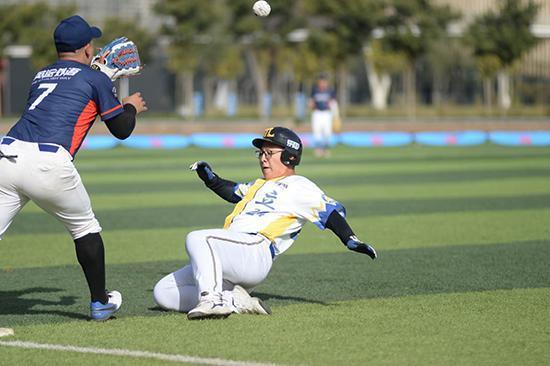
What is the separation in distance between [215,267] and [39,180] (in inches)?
51.5

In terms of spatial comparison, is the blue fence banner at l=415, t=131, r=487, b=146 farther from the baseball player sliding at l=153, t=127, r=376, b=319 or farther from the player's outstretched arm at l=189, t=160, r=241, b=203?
the baseball player sliding at l=153, t=127, r=376, b=319

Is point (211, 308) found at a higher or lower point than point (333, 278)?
higher

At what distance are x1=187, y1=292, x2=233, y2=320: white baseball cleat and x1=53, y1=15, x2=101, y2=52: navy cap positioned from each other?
1903mm

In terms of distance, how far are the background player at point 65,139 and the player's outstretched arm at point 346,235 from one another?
1.57 metres

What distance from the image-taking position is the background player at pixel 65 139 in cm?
716

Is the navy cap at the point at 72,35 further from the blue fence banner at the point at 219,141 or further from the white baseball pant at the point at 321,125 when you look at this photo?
the blue fence banner at the point at 219,141

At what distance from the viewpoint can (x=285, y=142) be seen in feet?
26.2

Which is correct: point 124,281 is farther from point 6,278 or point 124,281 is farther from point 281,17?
point 281,17

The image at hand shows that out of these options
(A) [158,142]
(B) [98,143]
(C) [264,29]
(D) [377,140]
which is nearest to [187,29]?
(C) [264,29]

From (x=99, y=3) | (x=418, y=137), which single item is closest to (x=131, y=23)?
(x=99, y=3)

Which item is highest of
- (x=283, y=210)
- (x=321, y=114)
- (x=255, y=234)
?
(x=283, y=210)

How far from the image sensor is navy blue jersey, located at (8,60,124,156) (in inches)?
286

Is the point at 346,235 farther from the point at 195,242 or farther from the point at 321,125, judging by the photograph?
the point at 321,125

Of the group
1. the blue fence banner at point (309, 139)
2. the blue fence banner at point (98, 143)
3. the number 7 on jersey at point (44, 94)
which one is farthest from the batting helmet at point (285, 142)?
the blue fence banner at point (309, 139)
